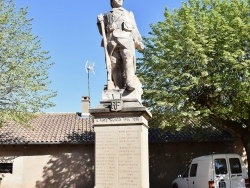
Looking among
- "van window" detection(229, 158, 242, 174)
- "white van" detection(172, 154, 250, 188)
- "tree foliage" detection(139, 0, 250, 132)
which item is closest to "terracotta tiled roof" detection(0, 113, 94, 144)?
"tree foliage" detection(139, 0, 250, 132)

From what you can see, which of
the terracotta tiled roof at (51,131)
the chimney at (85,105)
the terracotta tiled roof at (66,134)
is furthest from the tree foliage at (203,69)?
the chimney at (85,105)

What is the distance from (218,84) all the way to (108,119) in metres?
10.5

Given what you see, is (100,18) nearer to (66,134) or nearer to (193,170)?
(193,170)

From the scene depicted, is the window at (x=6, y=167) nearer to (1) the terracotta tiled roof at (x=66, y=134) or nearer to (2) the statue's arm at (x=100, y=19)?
(1) the terracotta tiled roof at (x=66, y=134)

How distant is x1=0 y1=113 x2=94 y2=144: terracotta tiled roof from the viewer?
22.0 meters

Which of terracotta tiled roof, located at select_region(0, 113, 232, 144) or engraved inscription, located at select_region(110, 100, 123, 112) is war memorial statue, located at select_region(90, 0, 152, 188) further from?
terracotta tiled roof, located at select_region(0, 113, 232, 144)

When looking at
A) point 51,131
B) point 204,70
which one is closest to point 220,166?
point 204,70

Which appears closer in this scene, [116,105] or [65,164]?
[116,105]

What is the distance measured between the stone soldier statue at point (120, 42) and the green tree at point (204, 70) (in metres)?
9.26

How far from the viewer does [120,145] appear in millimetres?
7359

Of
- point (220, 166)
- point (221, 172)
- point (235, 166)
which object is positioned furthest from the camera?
point (235, 166)

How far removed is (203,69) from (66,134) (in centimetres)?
998

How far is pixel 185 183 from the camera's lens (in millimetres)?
18516

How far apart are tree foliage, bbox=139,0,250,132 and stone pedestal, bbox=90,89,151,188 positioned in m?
9.76
